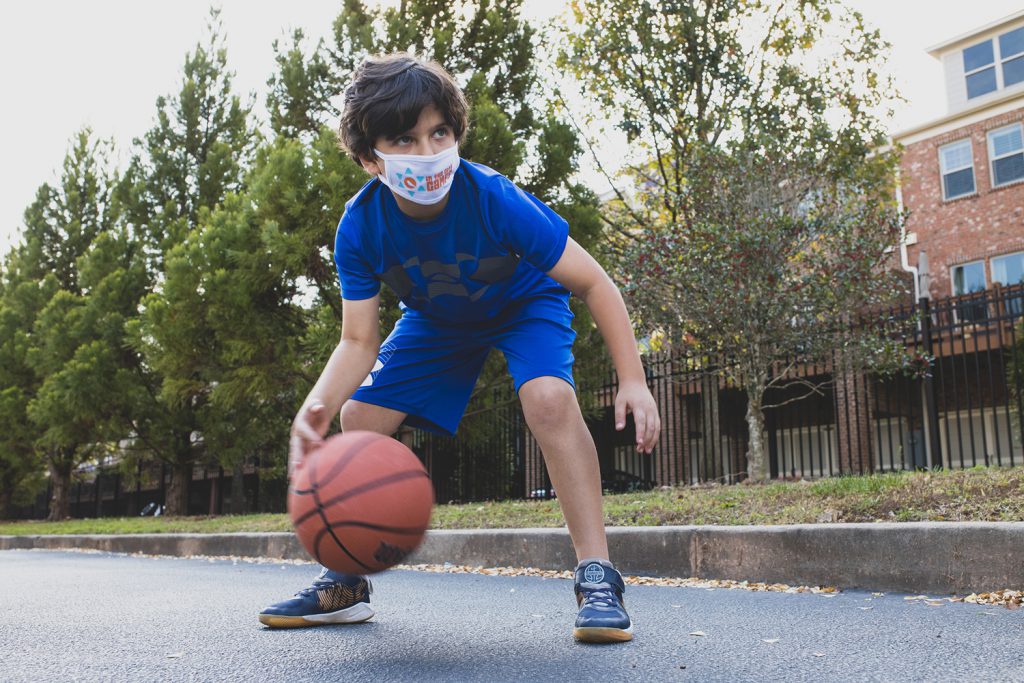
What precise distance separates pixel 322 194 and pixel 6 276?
17.1m

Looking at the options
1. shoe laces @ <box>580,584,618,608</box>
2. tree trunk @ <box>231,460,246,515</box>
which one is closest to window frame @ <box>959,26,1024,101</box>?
tree trunk @ <box>231,460,246,515</box>

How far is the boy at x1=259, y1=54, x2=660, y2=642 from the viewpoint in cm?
287

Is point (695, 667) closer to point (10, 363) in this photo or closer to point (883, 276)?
point (883, 276)

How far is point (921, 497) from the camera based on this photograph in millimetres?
5023

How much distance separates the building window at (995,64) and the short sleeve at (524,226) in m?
23.5

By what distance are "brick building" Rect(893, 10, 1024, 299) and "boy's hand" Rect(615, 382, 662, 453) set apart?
20197 millimetres

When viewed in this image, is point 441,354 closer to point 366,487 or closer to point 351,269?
point 351,269

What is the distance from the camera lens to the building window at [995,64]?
21.8 m

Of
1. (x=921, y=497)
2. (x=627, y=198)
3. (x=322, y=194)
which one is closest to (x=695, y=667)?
(x=921, y=497)

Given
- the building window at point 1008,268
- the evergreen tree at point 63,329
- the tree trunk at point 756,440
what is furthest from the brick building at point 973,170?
the evergreen tree at point 63,329

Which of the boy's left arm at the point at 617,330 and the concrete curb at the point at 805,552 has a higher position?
the boy's left arm at the point at 617,330

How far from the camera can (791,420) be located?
67.2 feet

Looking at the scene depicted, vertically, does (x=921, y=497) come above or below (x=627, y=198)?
below

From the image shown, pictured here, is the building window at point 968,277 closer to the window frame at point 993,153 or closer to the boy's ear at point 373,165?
the window frame at point 993,153
